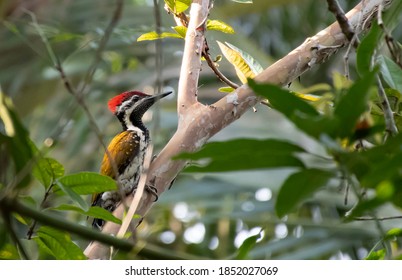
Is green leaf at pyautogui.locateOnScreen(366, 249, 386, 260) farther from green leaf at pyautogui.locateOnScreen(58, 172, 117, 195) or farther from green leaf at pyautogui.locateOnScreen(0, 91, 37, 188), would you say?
green leaf at pyautogui.locateOnScreen(0, 91, 37, 188)

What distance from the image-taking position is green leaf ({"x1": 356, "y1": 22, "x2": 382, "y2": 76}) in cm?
109

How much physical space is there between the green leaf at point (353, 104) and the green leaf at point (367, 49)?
0.71 ft

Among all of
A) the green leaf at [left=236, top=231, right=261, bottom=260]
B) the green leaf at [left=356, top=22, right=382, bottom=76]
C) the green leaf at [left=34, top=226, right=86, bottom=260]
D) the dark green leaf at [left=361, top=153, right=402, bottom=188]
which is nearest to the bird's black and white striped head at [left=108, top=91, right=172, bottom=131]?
the green leaf at [left=34, top=226, right=86, bottom=260]

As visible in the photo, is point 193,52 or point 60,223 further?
point 193,52

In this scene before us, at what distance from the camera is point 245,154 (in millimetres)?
870

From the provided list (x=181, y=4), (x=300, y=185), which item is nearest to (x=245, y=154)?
(x=300, y=185)

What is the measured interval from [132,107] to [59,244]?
173 centimetres

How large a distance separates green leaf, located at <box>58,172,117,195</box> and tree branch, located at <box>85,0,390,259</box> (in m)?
0.31

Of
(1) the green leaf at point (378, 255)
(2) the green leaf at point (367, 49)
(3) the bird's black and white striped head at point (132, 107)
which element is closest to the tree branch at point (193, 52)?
(1) the green leaf at point (378, 255)

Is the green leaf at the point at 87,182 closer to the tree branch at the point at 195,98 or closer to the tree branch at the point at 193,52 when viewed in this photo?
the tree branch at the point at 195,98

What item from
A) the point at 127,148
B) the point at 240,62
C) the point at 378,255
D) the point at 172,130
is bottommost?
the point at 172,130

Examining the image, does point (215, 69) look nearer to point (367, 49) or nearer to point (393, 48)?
point (393, 48)
